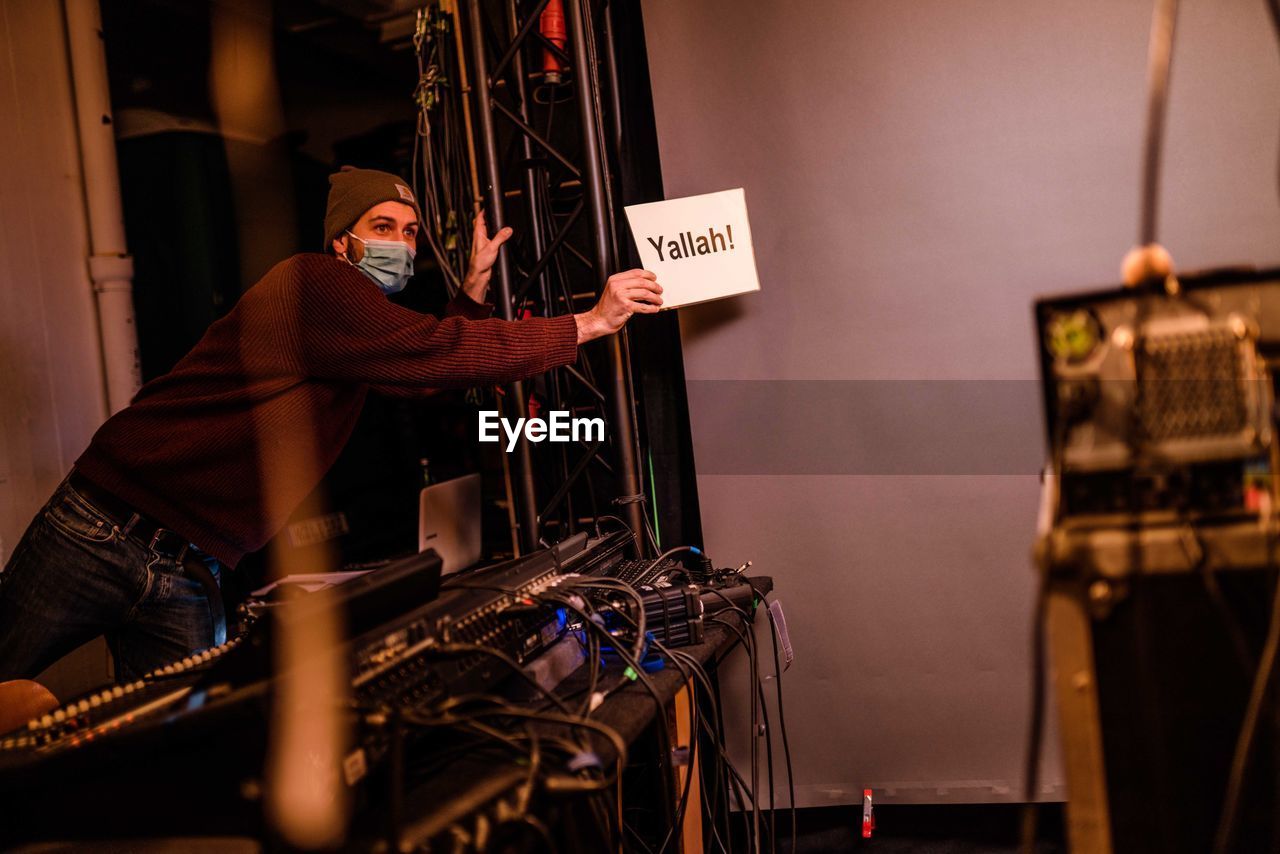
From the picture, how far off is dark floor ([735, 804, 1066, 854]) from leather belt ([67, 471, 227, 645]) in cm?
153

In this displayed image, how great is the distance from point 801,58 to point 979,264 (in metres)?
0.72

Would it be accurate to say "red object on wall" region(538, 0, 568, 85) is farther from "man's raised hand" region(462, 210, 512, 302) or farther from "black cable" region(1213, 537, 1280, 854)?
"black cable" region(1213, 537, 1280, 854)

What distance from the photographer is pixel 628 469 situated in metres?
2.32

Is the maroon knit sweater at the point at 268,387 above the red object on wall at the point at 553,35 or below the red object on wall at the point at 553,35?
below

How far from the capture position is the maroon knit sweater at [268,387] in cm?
189

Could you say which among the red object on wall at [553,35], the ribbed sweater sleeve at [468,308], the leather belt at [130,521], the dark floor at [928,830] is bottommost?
the dark floor at [928,830]

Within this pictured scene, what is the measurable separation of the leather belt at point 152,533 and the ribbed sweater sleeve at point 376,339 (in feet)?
1.51

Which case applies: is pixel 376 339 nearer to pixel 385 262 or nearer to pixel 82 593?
pixel 385 262

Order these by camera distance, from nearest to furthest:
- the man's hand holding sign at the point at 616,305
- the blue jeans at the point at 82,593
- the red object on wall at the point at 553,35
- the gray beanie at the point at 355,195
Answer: the blue jeans at the point at 82,593 → the man's hand holding sign at the point at 616,305 → the gray beanie at the point at 355,195 → the red object on wall at the point at 553,35

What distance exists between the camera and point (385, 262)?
2221 millimetres

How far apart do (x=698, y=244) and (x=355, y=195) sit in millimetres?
889

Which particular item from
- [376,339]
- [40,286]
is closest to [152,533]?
[376,339]

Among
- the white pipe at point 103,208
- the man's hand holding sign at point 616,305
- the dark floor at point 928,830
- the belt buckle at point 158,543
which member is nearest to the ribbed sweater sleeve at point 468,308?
the man's hand holding sign at point 616,305
